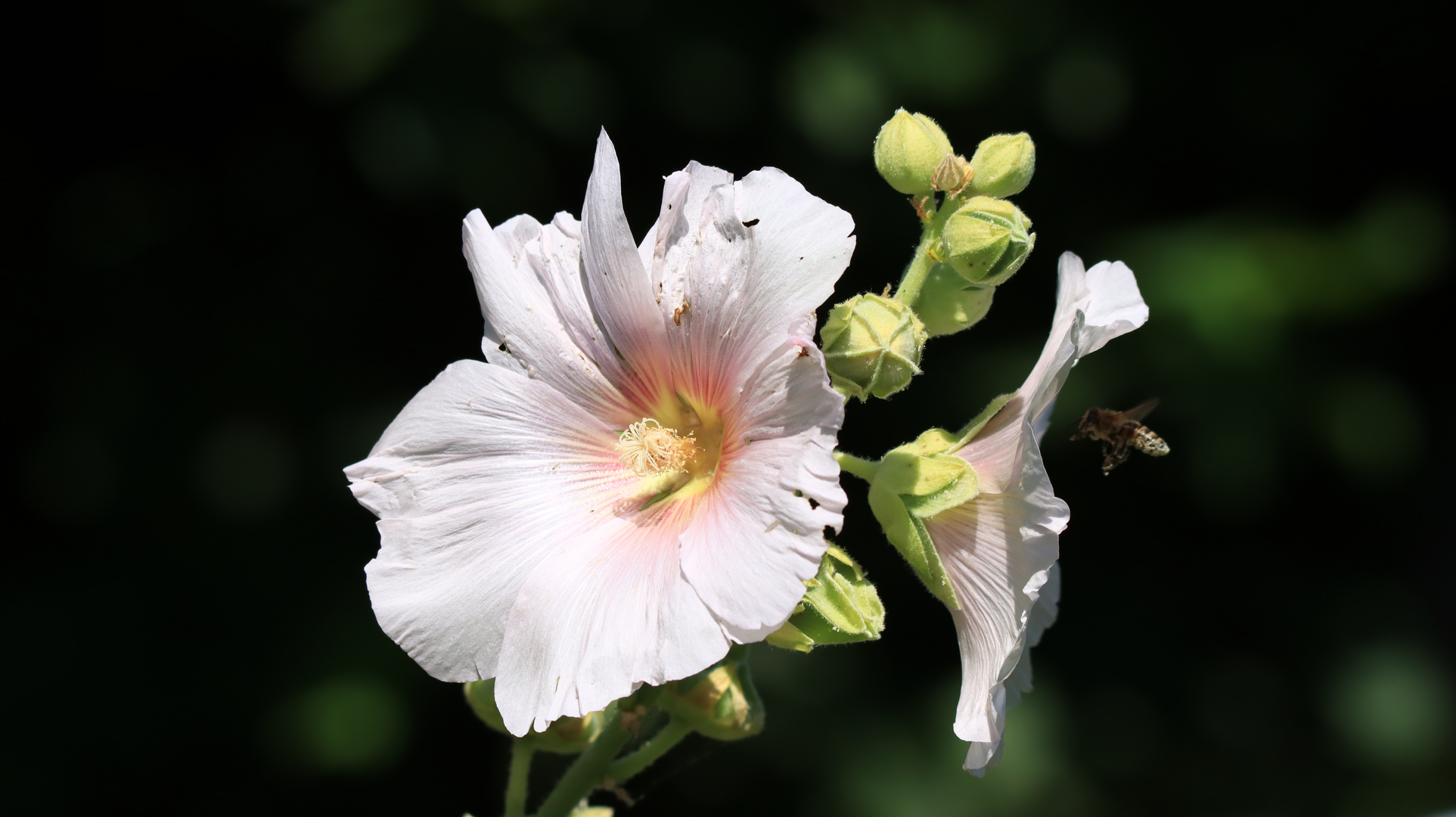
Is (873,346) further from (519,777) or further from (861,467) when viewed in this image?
(519,777)

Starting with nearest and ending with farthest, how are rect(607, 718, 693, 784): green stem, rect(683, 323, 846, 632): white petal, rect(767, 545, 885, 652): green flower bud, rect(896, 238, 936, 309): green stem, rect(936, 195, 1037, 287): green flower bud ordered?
rect(683, 323, 846, 632): white petal
rect(767, 545, 885, 652): green flower bud
rect(936, 195, 1037, 287): green flower bud
rect(896, 238, 936, 309): green stem
rect(607, 718, 693, 784): green stem

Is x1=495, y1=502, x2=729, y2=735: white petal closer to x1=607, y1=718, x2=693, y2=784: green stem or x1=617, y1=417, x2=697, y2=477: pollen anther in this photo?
x1=617, y1=417, x2=697, y2=477: pollen anther

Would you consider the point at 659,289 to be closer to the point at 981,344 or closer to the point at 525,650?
the point at 525,650

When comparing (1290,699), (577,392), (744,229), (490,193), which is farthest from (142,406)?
(1290,699)

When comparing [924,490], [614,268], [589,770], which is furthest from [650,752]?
[614,268]

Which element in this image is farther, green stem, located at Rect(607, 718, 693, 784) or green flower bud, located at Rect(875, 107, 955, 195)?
green stem, located at Rect(607, 718, 693, 784)

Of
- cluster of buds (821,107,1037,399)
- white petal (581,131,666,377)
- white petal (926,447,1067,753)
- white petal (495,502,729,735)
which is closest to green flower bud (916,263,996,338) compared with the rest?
cluster of buds (821,107,1037,399)

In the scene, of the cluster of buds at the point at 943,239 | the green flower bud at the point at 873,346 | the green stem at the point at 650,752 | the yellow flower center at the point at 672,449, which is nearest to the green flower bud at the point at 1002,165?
the cluster of buds at the point at 943,239
